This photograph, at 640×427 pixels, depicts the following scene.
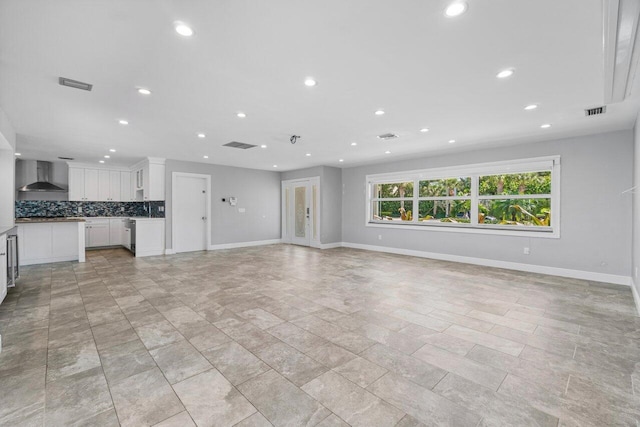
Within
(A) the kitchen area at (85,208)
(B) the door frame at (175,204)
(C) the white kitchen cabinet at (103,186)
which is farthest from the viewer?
(C) the white kitchen cabinet at (103,186)

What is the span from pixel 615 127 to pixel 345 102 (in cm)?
446

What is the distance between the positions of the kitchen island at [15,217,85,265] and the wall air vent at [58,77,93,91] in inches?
178

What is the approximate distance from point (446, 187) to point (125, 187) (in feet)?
30.3

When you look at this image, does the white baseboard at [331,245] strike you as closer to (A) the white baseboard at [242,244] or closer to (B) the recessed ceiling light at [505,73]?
(A) the white baseboard at [242,244]

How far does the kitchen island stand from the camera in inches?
235

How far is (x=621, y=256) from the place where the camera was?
466cm

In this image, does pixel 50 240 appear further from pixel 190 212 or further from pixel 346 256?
pixel 346 256

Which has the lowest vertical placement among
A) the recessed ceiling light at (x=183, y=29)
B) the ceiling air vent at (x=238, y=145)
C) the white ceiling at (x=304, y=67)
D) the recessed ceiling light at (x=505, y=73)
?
the recessed ceiling light at (x=183, y=29)

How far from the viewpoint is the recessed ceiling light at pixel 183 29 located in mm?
2010

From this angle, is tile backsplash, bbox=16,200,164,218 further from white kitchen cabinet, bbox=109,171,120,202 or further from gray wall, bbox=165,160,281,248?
gray wall, bbox=165,160,281,248

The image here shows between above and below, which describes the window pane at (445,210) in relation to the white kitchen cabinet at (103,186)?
below

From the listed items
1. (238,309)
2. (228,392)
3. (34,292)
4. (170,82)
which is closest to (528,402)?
(228,392)

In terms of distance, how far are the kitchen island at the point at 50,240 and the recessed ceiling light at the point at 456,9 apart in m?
7.70

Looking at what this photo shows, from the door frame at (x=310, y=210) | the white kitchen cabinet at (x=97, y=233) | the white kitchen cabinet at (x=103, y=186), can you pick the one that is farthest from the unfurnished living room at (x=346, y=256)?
the white kitchen cabinet at (x=97, y=233)
